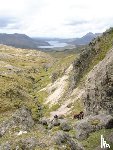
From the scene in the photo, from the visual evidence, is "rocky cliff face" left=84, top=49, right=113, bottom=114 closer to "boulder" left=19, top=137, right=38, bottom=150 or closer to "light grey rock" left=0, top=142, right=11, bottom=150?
"boulder" left=19, top=137, right=38, bottom=150

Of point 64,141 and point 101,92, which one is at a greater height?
point 101,92

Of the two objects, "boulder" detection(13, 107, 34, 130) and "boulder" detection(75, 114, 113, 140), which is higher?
"boulder" detection(75, 114, 113, 140)

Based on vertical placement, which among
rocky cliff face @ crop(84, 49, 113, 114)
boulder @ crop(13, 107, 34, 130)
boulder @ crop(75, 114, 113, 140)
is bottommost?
boulder @ crop(13, 107, 34, 130)

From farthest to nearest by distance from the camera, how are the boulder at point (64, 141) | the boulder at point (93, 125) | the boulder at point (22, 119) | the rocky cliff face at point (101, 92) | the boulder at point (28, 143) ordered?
the boulder at point (22, 119) < the boulder at point (93, 125) < the rocky cliff face at point (101, 92) < the boulder at point (64, 141) < the boulder at point (28, 143)

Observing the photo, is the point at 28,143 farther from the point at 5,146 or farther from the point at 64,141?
the point at 64,141

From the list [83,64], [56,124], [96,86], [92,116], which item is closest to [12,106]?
[83,64]

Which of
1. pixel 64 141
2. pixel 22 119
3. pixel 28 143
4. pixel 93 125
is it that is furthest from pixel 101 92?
pixel 22 119

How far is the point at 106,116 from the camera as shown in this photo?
4725cm

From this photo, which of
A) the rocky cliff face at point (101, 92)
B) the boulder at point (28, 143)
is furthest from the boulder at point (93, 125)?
the boulder at point (28, 143)

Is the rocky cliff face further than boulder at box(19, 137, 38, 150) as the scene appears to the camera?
Yes

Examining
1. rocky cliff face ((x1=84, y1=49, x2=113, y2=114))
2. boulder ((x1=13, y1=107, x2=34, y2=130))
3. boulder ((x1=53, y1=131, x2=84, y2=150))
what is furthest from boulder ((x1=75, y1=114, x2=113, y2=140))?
boulder ((x1=13, y1=107, x2=34, y2=130))

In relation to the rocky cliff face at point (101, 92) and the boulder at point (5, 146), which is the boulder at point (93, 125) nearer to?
the rocky cliff face at point (101, 92)

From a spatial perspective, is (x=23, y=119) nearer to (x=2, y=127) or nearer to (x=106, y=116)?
(x=2, y=127)

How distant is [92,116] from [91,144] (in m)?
8.24
